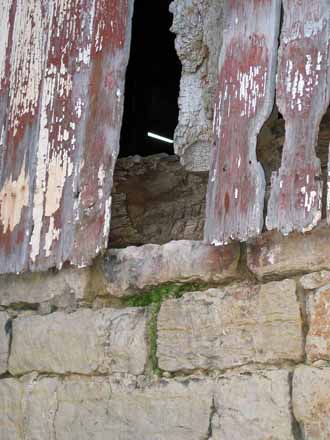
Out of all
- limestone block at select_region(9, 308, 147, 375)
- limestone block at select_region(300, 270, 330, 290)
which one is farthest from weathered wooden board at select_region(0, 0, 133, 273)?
limestone block at select_region(300, 270, 330, 290)

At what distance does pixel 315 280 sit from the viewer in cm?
310

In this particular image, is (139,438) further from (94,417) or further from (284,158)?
(284,158)

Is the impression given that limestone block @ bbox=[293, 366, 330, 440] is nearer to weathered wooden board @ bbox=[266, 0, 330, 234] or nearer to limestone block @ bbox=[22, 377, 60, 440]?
weathered wooden board @ bbox=[266, 0, 330, 234]

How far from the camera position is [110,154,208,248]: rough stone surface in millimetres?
4469

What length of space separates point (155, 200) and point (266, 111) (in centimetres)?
142

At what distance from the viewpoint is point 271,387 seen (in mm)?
3121

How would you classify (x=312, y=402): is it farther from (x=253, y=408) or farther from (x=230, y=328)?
(x=230, y=328)

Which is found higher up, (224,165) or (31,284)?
(224,165)

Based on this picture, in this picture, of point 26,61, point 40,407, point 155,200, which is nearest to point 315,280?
point 40,407

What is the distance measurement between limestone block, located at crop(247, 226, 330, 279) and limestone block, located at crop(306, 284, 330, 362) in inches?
3.8

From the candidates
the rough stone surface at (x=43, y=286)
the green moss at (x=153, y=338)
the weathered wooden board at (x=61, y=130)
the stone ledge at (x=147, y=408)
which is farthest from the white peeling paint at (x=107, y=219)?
the stone ledge at (x=147, y=408)

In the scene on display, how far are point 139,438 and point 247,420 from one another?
0.50 metres

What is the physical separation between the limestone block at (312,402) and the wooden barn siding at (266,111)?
483 mm

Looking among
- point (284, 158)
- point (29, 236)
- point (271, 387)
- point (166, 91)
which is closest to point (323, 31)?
point (284, 158)
